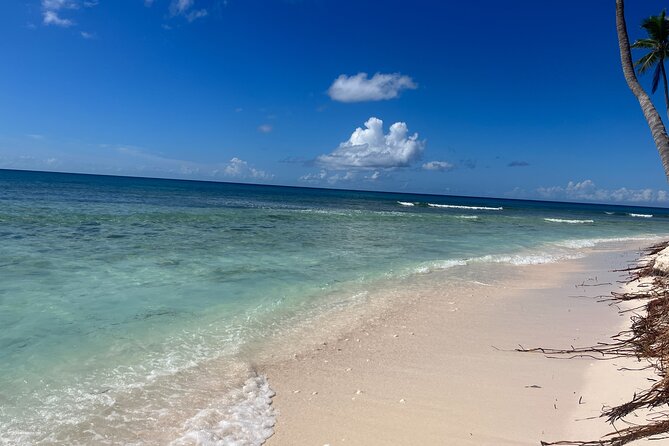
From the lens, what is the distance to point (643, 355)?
15.5 ft

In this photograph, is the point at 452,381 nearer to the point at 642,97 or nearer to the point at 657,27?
the point at 642,97

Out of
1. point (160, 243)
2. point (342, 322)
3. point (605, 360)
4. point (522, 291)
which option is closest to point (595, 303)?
point (522, 291)

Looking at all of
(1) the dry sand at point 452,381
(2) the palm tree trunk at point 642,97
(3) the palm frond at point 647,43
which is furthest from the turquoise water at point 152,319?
(3) the palm frond at point 647,43

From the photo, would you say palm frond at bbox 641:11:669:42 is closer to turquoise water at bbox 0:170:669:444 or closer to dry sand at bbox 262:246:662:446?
A: turquoise water at bbox 0:170:669:444

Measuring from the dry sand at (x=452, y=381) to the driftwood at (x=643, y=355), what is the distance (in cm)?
18

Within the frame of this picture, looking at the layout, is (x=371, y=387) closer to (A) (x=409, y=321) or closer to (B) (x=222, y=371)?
(B) (x=222, y=371)

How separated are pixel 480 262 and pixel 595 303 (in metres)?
5.03

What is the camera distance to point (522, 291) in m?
9.77

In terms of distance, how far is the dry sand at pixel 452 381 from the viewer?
365 cm

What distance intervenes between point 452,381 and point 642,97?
7.87m

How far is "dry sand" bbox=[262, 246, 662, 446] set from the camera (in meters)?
3.65

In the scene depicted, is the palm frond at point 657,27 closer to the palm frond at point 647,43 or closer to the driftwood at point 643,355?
A: the palm frond at point 647,43

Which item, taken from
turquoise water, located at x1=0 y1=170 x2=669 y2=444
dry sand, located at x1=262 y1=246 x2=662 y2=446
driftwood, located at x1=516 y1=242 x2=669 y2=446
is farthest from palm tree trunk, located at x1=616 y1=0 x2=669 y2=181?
turquoise water, located at x1=0 y1=170 x2=669 y2=444

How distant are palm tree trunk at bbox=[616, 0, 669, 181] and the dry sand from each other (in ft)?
10.8
